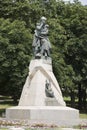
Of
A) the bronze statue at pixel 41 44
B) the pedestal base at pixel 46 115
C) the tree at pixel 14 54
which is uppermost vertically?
the bronze statue at pixel 41 44

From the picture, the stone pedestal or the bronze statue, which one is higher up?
the bronze statue

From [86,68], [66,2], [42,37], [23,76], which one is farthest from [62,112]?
[66,2]

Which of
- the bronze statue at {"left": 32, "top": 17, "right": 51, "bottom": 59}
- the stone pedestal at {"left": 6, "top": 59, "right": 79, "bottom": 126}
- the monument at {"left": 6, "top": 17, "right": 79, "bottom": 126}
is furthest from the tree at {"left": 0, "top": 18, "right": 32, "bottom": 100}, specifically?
the stone pedestal at {"left": 6, "top": 59, "right": 79, "bottom": 126}

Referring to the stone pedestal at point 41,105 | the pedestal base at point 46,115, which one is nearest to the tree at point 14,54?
the stone pedestal at point 41,105

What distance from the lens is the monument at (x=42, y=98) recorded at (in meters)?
27.7

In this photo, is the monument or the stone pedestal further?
the monument

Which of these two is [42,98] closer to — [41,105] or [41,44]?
[41,105]

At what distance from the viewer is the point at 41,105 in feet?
96.0

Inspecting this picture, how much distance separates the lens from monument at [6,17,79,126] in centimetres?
2771

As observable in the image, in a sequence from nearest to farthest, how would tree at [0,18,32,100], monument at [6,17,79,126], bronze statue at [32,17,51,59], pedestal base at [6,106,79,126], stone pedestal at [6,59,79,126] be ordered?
pedestal base at [6,106,79,126] → stone pedestal at [6,59,79,126] → monument at [6,17,79,126] → bronze statue at [32,17,51,59] → tree at [0,18,32,100]

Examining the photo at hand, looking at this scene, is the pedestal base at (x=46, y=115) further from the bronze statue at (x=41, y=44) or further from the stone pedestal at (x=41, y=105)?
the bronze statue at (x=41, y=44)

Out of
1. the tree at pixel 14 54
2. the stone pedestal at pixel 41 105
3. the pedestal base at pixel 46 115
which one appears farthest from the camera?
the tree at pixel 14 54

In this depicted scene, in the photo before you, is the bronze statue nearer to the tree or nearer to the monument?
the monument

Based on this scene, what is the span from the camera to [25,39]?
43.4m
